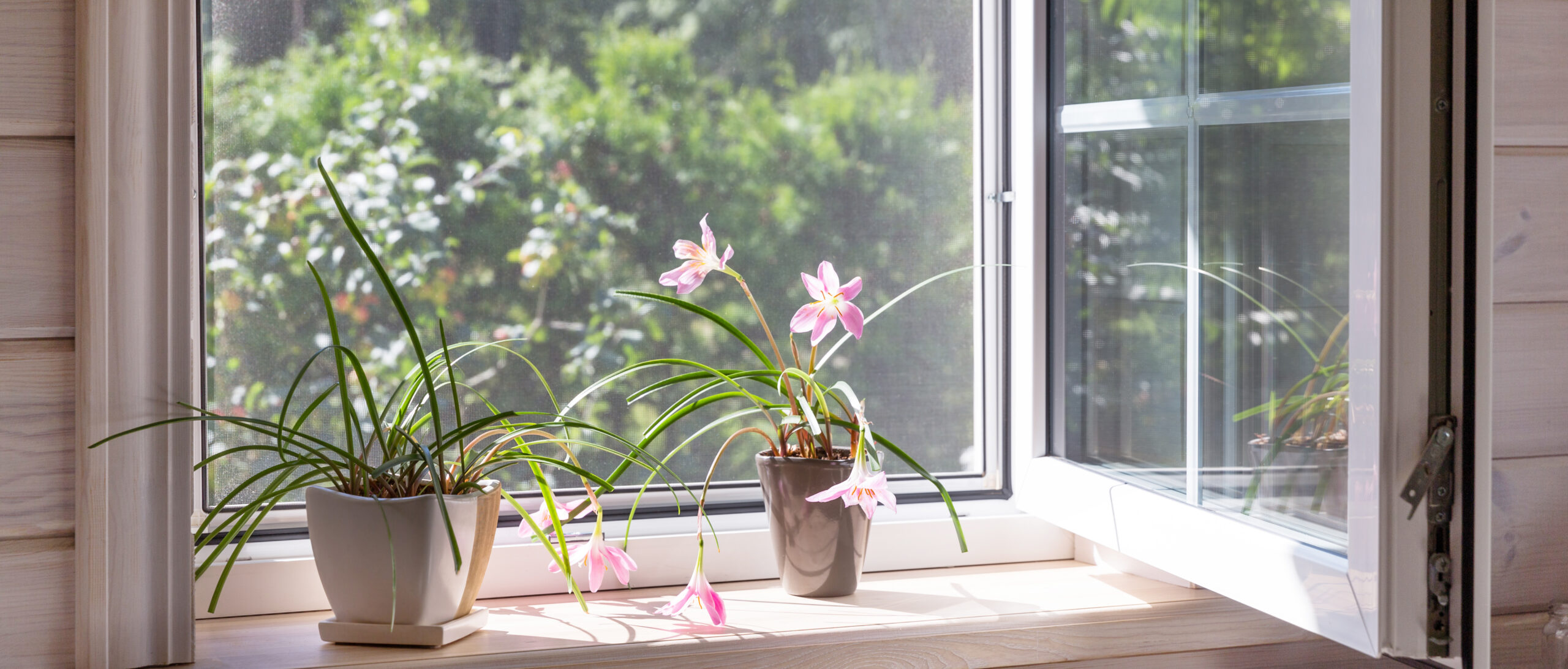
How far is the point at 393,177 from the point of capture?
1.10 metres

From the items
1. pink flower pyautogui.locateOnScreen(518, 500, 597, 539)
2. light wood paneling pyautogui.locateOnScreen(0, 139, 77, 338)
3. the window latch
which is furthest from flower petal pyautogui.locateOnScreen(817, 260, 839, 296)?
light wood paneling pyautogui.locateOnScreen(0, 139, 77, 338)

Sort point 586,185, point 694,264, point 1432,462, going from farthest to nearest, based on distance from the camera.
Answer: point 586,185 → point 694,264 → point 1432,462

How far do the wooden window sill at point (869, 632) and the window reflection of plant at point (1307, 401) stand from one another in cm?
21

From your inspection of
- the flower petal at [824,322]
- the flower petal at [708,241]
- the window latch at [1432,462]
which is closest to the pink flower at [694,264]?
the flower petal at [708,241]

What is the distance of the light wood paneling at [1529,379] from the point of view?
3.51 ft

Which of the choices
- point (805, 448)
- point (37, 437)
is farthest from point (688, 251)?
point (37, 437)

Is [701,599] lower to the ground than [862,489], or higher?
lower

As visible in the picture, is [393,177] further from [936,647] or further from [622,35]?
[936,647]

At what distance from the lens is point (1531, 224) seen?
1063mm

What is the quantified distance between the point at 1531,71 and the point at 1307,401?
54 cm

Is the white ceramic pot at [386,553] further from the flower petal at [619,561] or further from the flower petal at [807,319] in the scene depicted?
the flower petal at [807,319]

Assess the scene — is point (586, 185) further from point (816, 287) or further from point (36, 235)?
point (36, 235)

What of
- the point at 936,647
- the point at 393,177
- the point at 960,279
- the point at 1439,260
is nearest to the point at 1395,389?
the point at 1439,260

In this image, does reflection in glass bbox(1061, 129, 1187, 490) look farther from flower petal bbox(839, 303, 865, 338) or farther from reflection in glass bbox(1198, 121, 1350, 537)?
flower petal bbox(839, 303, 865, 338)
